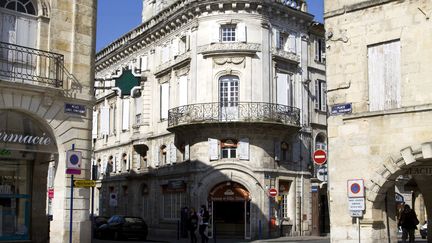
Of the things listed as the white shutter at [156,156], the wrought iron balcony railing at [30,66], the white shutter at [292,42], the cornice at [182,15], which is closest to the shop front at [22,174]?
the wrought iron balcony railing at [30,66]

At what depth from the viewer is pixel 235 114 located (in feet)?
108

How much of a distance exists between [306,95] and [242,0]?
6820 millimetres

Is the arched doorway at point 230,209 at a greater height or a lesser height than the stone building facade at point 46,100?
lesser

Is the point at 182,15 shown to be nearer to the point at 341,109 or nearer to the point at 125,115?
the point at 125,115

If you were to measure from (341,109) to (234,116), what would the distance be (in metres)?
14.9

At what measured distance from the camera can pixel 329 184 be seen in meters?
18.5

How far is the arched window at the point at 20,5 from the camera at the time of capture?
1692 cm

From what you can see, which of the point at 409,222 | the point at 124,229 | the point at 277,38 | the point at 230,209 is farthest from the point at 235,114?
the point at 409,222

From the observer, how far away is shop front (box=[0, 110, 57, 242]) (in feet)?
55.0

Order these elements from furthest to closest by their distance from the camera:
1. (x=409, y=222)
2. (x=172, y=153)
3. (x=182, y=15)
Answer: (x=172, y=153)
(x=182, y=15)
(x=409, y=222)

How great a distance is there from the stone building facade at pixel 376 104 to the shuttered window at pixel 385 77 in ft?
0.09

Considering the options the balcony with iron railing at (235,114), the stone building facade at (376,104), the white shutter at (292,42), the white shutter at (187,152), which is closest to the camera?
the stone building facade at (376,104)

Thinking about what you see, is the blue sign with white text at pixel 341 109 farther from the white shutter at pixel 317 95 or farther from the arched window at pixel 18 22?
the white shutter at pixel 317 95

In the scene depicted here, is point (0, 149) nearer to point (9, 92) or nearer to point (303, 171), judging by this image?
point (9, 92)
